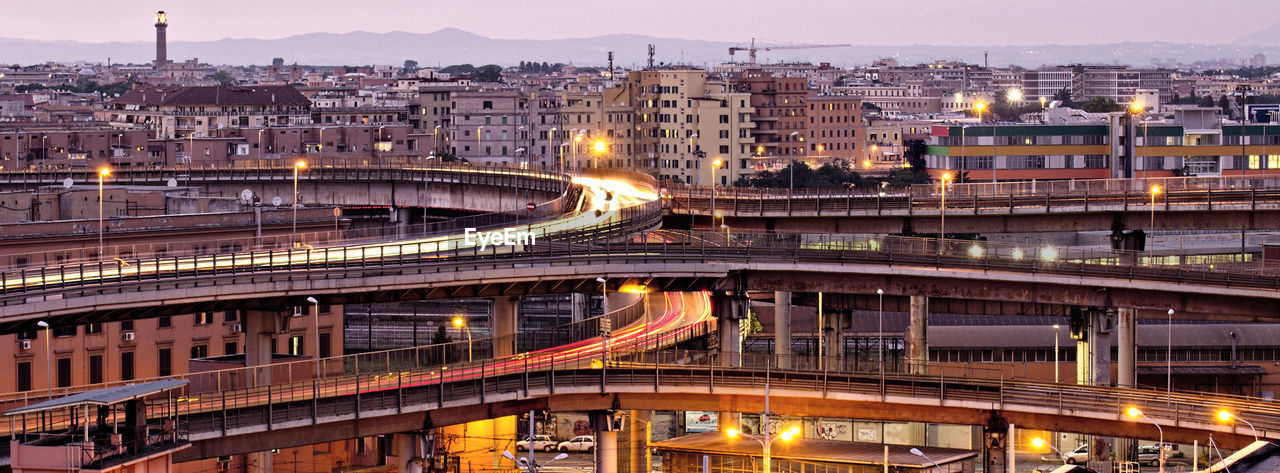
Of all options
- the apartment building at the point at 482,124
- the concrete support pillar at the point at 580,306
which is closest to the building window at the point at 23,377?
the concrete support pillar at the point at 580,306

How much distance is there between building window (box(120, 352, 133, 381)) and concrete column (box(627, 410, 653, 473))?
2017 centimetres

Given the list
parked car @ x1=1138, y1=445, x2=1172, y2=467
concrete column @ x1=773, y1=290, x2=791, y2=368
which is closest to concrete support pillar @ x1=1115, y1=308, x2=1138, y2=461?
parked car @ x1=1138, y1=445, x2=1172, y2=467

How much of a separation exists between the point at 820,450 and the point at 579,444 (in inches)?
730

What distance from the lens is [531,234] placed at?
223 feet

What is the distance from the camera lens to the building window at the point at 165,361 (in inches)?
2763

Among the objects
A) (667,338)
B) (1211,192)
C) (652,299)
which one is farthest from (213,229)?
(1211,192)

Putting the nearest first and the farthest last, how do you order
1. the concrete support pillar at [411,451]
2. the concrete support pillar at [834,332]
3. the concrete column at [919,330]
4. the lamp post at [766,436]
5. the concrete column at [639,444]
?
the lamp post at [766,436] → the concrete support pillar at [411,451] → the concrete column at [639,444] → the concrete column at [919,330] → the concrete support pillar at [834,332]

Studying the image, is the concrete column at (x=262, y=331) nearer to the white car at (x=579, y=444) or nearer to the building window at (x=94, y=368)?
the building window at (x=94, y=368)

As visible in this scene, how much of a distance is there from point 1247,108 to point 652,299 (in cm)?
10409

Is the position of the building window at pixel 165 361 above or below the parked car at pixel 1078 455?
above

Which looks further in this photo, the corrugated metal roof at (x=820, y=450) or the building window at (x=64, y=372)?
the building window at (x=64, y=372)

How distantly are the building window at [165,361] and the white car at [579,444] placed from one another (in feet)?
50.4

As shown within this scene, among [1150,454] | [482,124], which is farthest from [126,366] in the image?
[482,124]

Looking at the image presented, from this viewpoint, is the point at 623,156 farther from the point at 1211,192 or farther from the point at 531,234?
the point at 531,234
